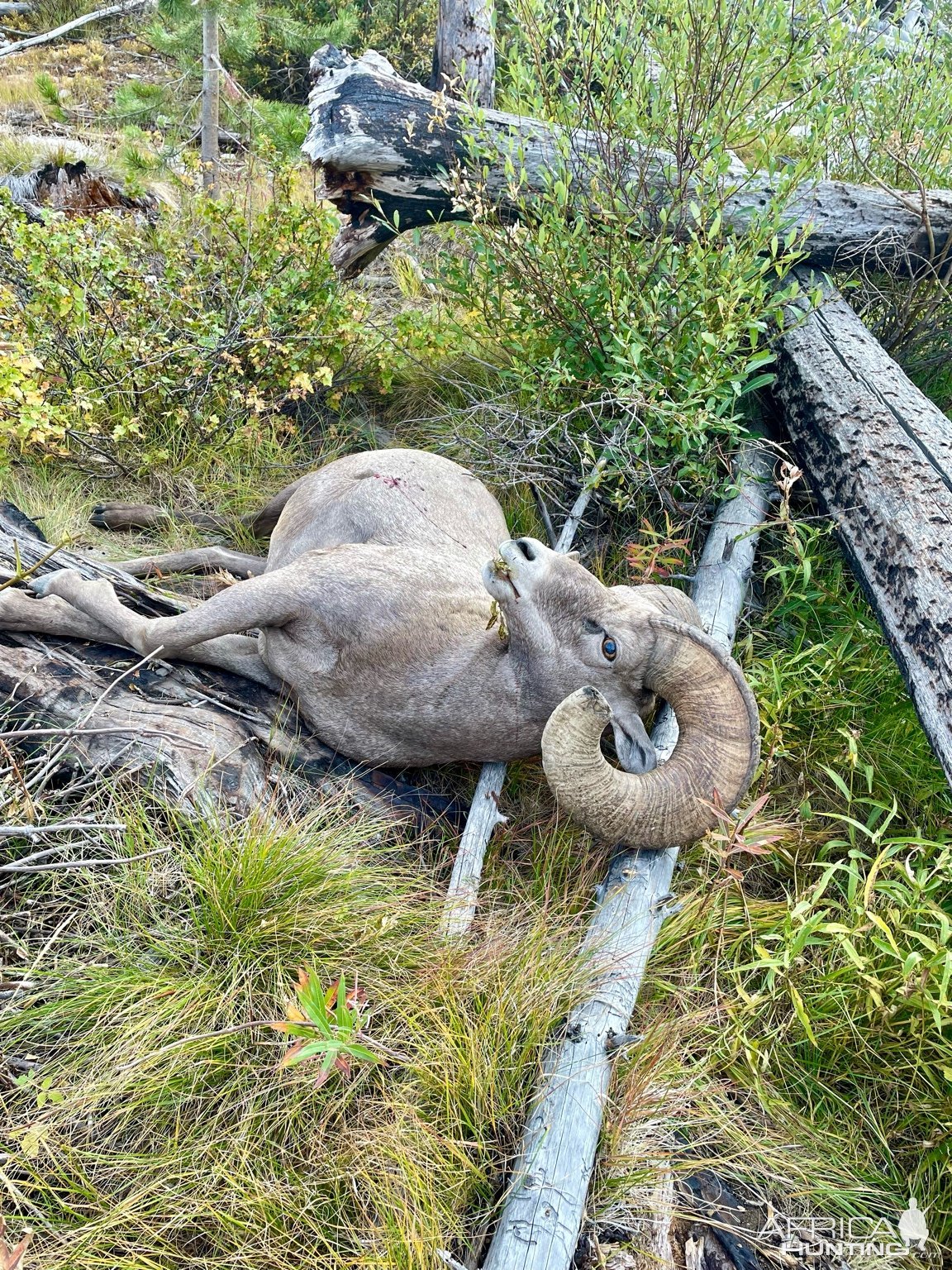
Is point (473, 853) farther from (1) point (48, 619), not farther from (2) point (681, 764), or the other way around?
(1) point (48, 619)

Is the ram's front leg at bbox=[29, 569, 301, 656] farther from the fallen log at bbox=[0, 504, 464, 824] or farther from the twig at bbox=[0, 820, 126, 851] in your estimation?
the twig at bbox=[0, 820, 126, 851]

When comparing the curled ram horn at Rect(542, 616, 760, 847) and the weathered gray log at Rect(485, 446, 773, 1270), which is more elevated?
the curled ram horn at Rect(542, 616, 760, 847)

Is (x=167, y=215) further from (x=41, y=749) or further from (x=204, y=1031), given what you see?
(x=204, y=1031)

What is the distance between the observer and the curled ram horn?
322 centimetres

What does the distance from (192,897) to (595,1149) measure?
1.54 metres

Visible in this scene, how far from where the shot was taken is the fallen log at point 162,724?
357cm

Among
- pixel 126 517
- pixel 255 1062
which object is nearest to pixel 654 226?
pixel 126 517

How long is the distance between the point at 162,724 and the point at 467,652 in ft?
4.18

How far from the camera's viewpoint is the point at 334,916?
323 cm

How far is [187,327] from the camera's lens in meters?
5.93

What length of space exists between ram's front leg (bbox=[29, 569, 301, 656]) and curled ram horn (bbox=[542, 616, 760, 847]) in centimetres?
142

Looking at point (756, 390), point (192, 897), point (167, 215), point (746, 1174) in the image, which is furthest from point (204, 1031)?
point (167, 215)

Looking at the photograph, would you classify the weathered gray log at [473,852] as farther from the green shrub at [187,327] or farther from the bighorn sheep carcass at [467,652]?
the green shrub at [187,327]

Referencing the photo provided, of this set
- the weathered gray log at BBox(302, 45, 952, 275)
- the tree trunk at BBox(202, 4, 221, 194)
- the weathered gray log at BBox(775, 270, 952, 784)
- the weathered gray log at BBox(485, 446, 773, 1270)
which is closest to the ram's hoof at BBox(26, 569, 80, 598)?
the weathered gray log at BBox(485, 446, 773, 1270)
